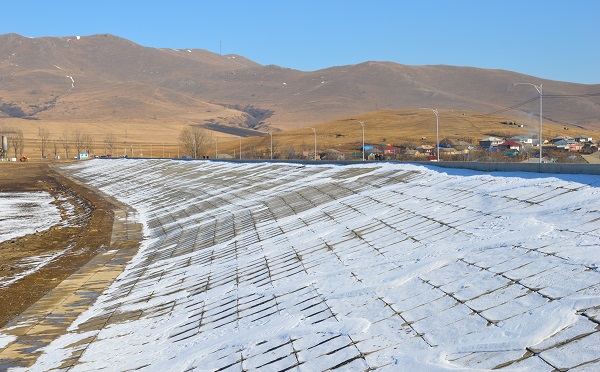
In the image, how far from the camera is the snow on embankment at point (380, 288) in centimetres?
1220

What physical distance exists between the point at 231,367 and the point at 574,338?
277 inches

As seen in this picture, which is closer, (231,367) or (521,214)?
(231,367)

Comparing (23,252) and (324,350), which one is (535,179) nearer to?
(324,350)

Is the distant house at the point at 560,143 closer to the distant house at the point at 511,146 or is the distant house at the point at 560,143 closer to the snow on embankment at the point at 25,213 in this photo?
the distant house at the point at 511,146

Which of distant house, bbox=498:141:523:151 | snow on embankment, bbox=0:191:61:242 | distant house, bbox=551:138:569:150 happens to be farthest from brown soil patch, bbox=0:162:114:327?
distant house, bbox=551:138:569:150

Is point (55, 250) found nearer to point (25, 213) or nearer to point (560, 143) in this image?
point (25, 213)

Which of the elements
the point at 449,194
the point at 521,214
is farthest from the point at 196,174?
the point at 521,214

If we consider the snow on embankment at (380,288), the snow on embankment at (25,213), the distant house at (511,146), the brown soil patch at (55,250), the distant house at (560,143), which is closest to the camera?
the snow on embankment at (380,288)

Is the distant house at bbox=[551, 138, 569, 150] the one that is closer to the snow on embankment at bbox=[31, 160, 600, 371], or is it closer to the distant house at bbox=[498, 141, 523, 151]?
the distant house at bbox=[498, 141, 523, 151]

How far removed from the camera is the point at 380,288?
1662 centimetres

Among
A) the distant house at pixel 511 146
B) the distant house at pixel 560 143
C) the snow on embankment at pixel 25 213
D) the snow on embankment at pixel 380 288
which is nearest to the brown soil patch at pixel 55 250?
the snow on embankment at pixel 25 213

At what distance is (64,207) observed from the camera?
219 feet

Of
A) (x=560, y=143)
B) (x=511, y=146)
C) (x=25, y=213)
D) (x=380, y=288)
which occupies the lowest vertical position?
(x=25, y=213)

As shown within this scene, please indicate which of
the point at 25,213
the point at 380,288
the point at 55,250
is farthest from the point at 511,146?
the point at 380,288
